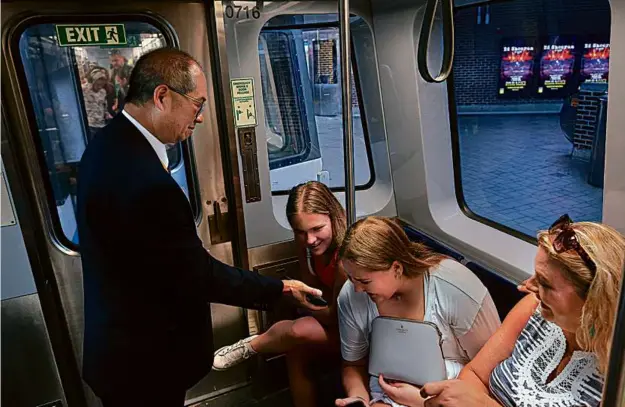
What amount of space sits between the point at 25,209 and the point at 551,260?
2.00 meters

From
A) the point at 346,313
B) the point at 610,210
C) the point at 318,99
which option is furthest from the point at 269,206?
the point at 610,210

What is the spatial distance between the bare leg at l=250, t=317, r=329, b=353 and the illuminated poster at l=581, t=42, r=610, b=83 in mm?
1522

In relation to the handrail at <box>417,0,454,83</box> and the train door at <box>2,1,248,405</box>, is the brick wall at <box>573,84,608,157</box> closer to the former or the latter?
the handrail at <box>417,0,454,83</box>

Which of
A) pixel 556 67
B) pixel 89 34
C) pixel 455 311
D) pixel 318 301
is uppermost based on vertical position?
pixel 89 34

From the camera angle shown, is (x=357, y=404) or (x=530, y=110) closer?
(x=357, y=404)

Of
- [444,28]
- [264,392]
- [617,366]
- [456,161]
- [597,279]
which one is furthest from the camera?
[456,161]

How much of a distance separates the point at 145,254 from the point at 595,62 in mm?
1807

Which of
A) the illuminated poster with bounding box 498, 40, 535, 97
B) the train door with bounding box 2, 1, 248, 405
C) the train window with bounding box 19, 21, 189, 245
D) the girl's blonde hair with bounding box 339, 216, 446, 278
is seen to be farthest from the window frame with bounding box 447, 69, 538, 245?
the train window with bounding box 19, 21, 189, 245

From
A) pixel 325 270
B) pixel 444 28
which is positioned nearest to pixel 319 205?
pixel 325 270

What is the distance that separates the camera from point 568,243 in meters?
1.21

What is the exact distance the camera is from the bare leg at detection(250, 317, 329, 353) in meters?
2.09

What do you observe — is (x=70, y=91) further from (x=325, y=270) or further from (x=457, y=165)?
(x=457, y=165)

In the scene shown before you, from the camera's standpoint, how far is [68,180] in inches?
83.6

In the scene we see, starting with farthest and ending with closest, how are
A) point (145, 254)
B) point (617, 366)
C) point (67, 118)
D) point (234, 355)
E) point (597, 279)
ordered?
point (234, 355)
point (67, 118)
point (145, 254)
point (597, 279)
point (617, 366)
